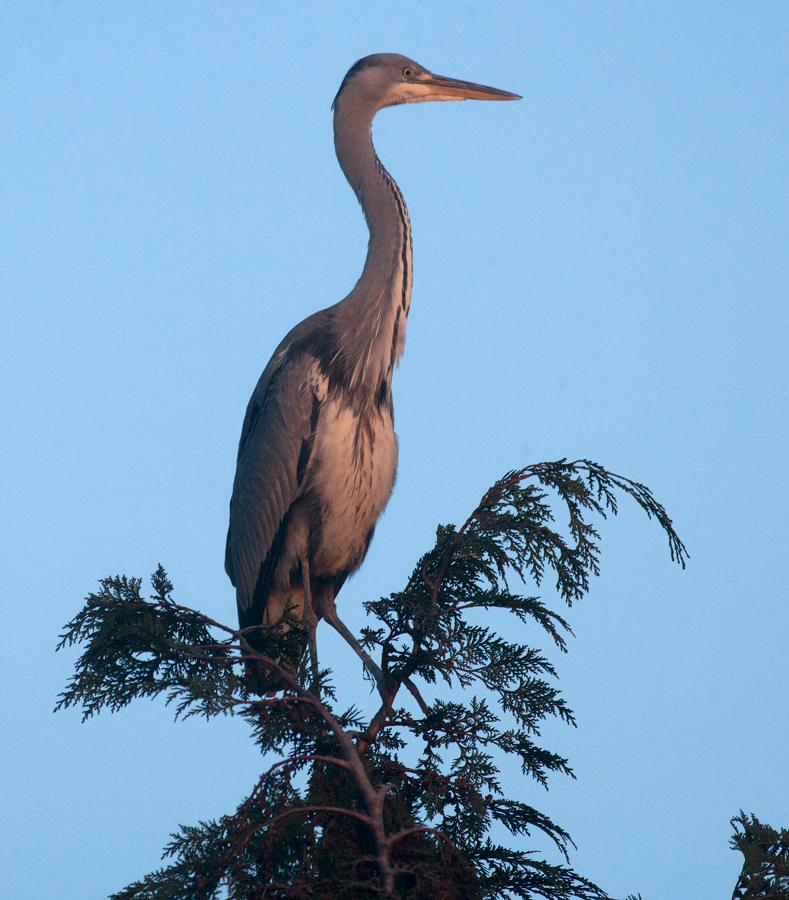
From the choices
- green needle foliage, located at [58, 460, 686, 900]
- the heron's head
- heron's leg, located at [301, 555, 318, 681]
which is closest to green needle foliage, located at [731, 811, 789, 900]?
green needle foliage, located at [58, 460, 686, 900]

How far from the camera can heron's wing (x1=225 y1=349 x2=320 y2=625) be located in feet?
19.0

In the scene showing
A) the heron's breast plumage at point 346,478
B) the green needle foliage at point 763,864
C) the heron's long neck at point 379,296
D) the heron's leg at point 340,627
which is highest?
the heron's long neck at point 379,296

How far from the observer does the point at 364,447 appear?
5777 millimetres

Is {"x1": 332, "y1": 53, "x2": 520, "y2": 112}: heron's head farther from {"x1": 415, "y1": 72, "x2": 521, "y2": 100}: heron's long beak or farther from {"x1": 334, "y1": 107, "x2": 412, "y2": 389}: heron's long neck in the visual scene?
Answer: {"x1": 334, "y1": 107, "x2": 412, "y2": 389}: heron's long neck

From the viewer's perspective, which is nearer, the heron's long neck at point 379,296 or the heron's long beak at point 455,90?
the heron's long neck at point 379,296

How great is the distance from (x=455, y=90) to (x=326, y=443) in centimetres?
282

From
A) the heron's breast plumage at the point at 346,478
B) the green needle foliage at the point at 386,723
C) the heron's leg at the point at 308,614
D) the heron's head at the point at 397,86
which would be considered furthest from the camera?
the heron's head at the point at 397,86

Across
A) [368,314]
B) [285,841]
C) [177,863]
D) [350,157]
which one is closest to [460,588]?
[285,841]

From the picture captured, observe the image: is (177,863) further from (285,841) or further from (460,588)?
(460,588)

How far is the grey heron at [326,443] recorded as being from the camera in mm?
5746

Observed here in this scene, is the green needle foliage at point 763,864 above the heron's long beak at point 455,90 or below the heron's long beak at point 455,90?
below

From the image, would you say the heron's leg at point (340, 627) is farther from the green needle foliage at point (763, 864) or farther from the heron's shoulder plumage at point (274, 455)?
the green needle foliage at point (763, 864)

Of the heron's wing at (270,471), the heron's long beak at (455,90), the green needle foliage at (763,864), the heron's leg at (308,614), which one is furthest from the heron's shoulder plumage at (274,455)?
the green needle foliage at (763,864)

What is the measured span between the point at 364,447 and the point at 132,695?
92.1 inches
